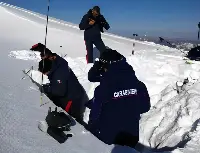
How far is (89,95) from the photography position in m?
7.86

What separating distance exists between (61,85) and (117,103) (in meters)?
1.80

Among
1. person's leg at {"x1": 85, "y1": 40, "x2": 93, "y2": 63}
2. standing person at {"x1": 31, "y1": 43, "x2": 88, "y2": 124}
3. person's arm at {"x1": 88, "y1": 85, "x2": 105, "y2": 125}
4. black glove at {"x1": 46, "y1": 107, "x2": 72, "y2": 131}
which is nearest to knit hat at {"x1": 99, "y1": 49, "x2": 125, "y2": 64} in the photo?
person's arm at {"x1": 88, "y1": 85, "x2": 105, "y2": 125}

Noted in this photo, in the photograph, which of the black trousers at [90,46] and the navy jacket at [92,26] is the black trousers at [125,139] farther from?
the navy jacket at [92,26]

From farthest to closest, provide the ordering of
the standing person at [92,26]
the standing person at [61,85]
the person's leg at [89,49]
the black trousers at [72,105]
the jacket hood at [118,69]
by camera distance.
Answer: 1. the person's leg at [89,49]
2. the standing person at [92,26]
3. the black trousers at [72,105]
4. the standing person at [61,85]
5. the jacket hood at [118,69]

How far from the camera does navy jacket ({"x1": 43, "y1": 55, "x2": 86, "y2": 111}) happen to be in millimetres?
5602

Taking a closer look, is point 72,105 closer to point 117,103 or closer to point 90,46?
point 117,103

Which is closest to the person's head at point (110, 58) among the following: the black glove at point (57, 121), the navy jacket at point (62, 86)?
the black glove at point (57, 121)

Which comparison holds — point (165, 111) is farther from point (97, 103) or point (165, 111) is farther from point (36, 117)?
point (36, 117)

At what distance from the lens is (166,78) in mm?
8594

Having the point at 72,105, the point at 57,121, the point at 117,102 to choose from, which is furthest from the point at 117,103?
the point at 72,105

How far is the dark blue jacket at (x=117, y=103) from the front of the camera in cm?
411

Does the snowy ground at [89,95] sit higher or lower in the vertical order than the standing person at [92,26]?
lower

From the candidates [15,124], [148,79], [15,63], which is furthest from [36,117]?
[148,79]

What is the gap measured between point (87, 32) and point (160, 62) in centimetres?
255
